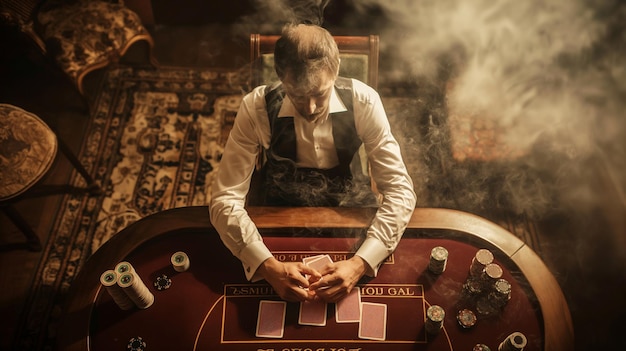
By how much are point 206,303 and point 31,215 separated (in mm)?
2227

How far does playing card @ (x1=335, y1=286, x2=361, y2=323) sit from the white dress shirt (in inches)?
5.3

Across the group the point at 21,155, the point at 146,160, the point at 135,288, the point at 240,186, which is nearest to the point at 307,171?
the point at 240,186

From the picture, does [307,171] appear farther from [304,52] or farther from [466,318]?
[466,318]

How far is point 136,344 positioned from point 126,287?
0.26 m

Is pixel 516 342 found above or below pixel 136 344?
above

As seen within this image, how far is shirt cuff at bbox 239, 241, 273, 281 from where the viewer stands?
2.08 meters

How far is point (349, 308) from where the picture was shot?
2068mm

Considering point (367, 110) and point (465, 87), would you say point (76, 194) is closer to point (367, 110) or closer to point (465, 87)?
point (367, 110)

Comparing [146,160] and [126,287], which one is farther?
[146,160]

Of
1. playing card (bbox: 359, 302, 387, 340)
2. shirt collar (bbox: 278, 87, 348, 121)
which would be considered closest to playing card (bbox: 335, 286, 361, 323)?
playing card (bbox: 359, 302, 387, 340)

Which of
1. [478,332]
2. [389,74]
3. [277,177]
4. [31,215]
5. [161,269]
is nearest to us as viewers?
[478,332]

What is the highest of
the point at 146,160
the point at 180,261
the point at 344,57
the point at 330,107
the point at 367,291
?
the point at 344,57

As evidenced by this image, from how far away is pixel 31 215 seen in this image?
3.50 m

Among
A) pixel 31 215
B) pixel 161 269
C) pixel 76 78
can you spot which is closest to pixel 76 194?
pixel 31 215
